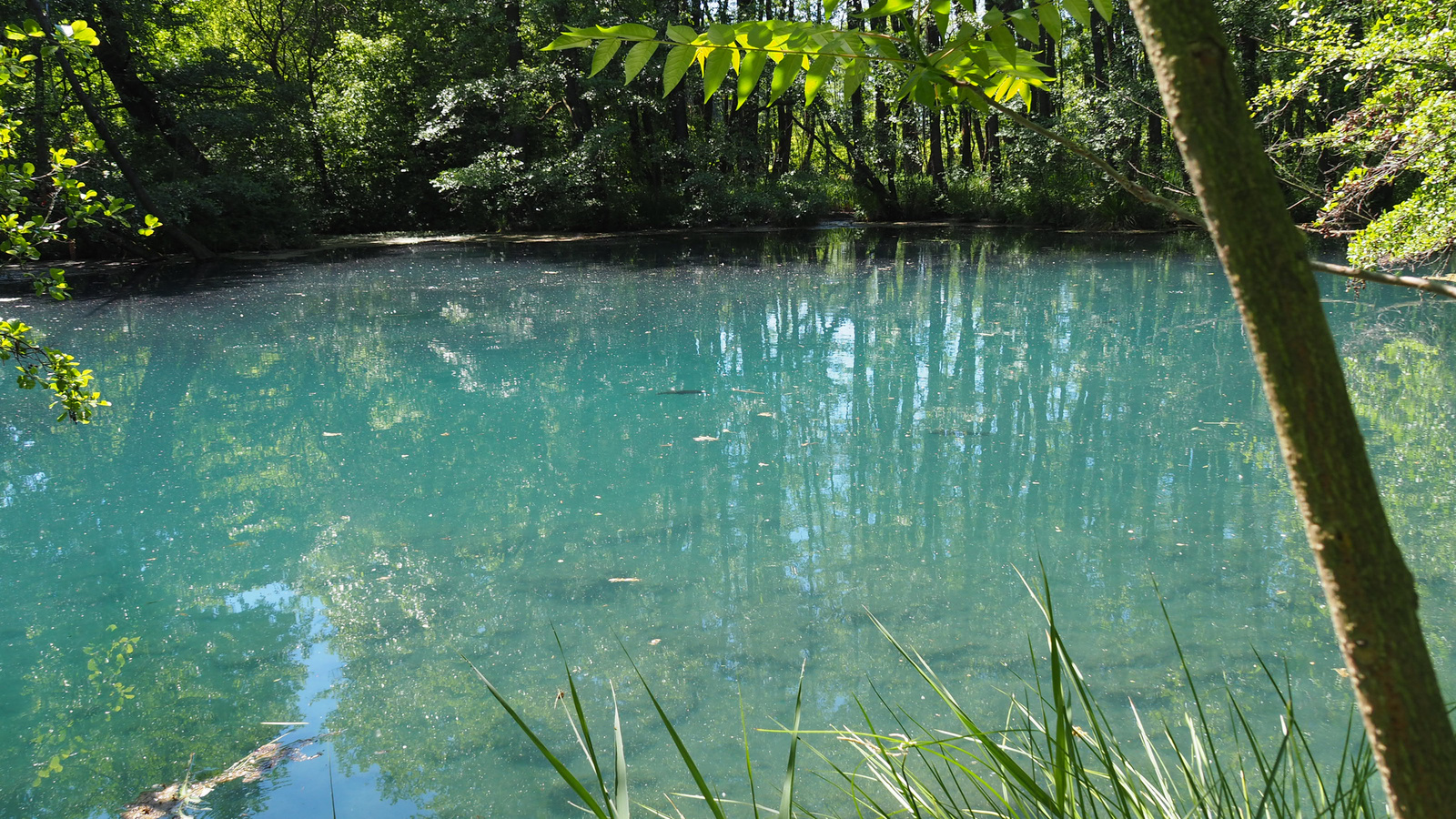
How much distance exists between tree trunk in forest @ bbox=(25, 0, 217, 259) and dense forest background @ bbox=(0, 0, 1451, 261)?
0.35 ft

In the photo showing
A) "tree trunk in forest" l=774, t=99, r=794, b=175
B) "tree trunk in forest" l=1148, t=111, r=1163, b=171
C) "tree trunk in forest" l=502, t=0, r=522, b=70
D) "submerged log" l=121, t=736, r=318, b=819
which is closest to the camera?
"submerged log" l=121, t=736, r=318, b=819

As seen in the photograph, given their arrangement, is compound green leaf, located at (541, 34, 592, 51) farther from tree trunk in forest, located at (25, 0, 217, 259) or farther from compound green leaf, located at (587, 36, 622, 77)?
tree trunk in forest, located at (25, 0, 217, 259)

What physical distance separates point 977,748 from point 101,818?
2.51m

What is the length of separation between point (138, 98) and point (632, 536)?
16.4 m

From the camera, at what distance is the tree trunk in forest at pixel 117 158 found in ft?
41.2

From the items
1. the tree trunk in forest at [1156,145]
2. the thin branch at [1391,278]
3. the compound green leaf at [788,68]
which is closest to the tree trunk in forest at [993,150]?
the tree trunk in forest at [1156,145]

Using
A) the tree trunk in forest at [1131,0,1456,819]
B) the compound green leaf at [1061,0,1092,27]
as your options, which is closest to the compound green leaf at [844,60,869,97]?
the compound green leaf at [1061,0,1092,27]

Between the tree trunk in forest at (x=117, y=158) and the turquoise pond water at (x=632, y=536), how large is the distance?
5.19 metres

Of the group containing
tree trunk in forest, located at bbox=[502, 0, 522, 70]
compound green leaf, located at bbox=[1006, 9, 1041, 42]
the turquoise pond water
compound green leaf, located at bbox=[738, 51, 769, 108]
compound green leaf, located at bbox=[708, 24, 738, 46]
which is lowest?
the turquoise pond water

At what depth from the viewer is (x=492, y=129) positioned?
69.1 feet

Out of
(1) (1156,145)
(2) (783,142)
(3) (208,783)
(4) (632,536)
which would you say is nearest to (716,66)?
(3) (208,783)

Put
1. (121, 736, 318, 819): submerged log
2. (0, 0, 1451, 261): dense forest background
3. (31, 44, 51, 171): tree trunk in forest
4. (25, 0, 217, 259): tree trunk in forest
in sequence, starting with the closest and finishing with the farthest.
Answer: (121, 736, 318, 819): submerged log < (25, 0, 217, 259): tree trunk in forest < (31, 44, 51, 171): tree trunk in forest < (0, 0, 1451, 261): dense forest background

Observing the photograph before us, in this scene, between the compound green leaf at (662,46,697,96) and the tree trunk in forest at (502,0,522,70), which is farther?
the tree trunk in forest at (502,0,522,70)

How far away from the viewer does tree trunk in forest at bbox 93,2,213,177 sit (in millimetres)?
15859
